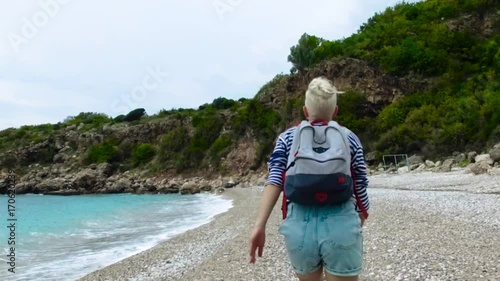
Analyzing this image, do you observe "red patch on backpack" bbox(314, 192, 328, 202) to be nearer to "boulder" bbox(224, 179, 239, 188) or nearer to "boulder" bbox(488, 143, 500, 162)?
"boulder" bbox(488, 143, 500, 162)

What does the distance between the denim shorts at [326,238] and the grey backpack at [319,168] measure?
66 millimetres

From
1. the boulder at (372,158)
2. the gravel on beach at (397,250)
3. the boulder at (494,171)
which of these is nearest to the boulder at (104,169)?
the boulder at (372,158)

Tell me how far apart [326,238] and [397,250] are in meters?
4.80

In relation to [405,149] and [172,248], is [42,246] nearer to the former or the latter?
[172,248]

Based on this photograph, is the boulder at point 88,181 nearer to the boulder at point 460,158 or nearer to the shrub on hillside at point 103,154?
the shrub on hillside at point 103,154

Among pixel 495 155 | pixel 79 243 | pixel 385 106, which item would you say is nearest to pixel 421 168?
pixel 495 155

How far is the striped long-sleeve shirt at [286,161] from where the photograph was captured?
2508 mm

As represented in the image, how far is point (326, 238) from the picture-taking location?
2.34 m

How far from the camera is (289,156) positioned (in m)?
2.46

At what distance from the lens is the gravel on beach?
564cm

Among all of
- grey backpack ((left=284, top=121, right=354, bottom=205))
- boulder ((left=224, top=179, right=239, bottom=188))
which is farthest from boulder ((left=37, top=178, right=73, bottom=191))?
grey backpack ((left=284, top=121, right=354, bottom=205))

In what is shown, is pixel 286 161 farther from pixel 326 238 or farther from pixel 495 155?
pixel 495 155

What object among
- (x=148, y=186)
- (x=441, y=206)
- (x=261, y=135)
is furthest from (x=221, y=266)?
(x=148, y=186)

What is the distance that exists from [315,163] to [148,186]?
2141 inches
